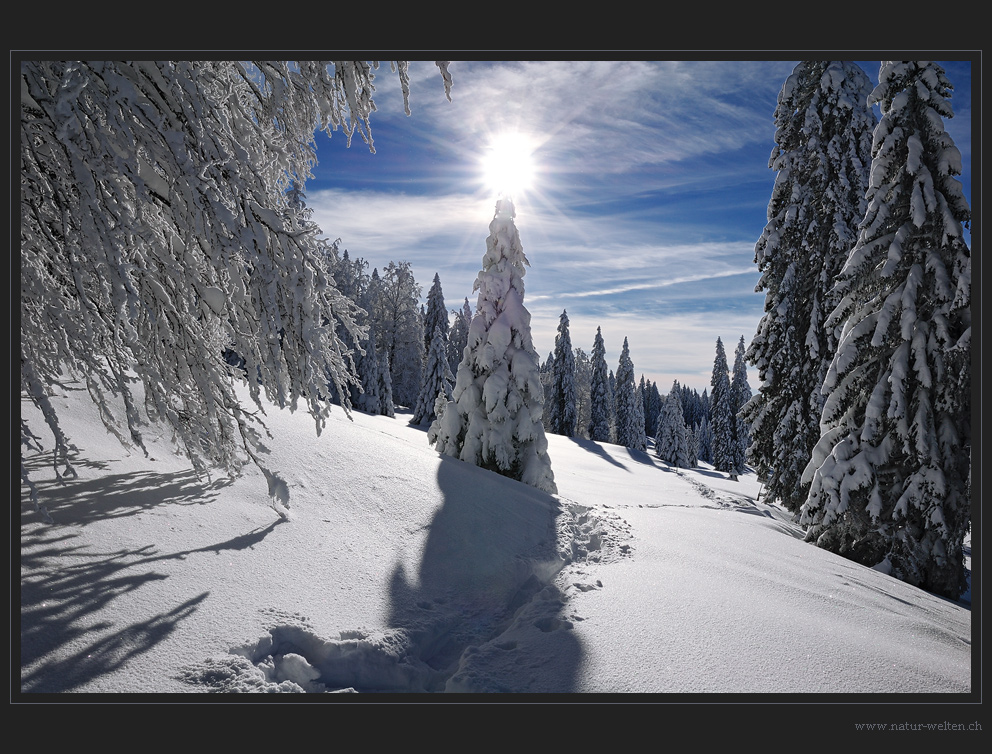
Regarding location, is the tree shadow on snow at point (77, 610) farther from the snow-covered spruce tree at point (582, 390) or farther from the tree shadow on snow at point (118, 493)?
the snow-covered spruce tree at point (582, 390)

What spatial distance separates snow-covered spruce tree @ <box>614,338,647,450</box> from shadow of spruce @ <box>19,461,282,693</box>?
2014 inches

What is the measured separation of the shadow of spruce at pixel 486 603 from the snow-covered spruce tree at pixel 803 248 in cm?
862

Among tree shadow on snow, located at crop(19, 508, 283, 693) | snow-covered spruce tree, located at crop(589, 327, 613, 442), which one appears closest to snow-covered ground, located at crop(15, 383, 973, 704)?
Answer: tree shadow on snow, located at crop(19, 508, 283, 693)

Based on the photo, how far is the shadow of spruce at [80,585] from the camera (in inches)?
89.4

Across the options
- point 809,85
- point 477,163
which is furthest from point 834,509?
point 809,85

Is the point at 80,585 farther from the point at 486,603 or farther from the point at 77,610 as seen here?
the point at 486,603

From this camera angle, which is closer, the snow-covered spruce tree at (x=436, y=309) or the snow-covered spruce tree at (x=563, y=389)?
the snow-covered spruce tree at (x=436, y=309)

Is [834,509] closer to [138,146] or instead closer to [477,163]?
[477,163]

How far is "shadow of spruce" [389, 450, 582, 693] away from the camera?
2.87 m

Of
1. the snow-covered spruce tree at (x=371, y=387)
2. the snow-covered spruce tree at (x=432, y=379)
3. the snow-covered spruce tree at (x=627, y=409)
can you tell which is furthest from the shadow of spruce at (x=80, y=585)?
the snow-covered spruce tree at (x=627, y=409)

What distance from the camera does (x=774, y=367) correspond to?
12.0 m

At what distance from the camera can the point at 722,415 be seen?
46625mm

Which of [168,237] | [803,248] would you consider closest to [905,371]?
[803,248]

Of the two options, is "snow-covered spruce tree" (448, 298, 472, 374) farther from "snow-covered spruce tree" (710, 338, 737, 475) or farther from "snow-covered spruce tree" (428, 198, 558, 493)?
"snow-covered spruce tree" (428, 198, 558, 493)
